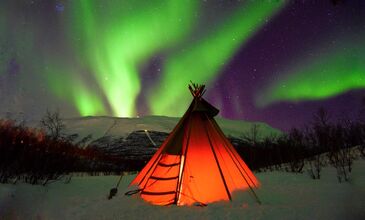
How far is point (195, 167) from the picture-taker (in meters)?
7.86

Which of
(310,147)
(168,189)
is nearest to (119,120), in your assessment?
(310,147)

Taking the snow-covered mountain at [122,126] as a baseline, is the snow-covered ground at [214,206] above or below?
below

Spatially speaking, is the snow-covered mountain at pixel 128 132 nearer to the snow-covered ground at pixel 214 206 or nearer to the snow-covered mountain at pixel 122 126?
the snow-covered mountain at pixel 122 126

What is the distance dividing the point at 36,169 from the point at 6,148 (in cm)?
159

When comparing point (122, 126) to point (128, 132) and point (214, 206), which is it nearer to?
point (128, 132)

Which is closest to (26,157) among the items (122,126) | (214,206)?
(214,206)

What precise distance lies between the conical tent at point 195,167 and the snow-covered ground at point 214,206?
49cm

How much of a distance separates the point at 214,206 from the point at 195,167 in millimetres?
1389

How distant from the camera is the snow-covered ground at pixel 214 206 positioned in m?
5.96

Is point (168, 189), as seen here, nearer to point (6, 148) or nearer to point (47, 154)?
point (6, 148)

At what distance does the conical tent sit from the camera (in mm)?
7473

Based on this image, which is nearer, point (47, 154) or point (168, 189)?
point (168, 189)

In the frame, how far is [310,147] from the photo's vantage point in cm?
2759

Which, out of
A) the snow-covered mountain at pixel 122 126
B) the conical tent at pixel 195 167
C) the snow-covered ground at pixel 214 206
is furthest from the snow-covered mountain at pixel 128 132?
the snow-covered ground at pixel 214 206
